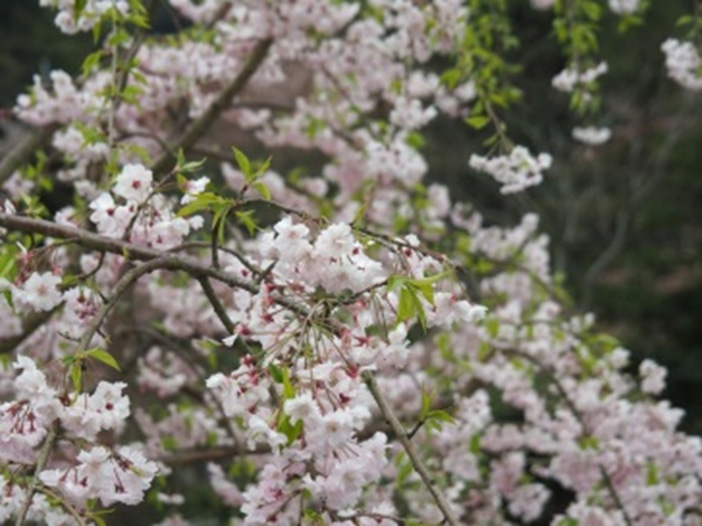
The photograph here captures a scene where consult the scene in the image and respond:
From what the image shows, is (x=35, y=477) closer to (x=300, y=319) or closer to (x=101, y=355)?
(x=101, y=355)

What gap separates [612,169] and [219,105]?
9.05 meters

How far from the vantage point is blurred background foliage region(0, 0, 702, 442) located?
1073cm

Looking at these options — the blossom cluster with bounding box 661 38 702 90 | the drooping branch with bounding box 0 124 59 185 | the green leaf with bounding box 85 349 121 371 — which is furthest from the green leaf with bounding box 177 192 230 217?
the blossom cluster with bounding box 661 38 702 90

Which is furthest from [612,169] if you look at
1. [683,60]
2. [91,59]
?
[91,59]

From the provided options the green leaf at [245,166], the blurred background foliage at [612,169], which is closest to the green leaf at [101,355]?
the green leaf at [245,166]

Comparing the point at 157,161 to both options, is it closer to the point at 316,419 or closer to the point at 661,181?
the point at 316,419

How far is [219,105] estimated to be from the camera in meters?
3.98

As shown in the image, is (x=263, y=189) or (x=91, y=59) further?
(x=91, y=59)

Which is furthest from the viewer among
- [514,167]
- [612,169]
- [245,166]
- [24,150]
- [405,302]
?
[612,169]

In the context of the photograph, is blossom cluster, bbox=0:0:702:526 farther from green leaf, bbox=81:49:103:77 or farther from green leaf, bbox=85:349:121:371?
green leaf, bbox=81:49:103:77

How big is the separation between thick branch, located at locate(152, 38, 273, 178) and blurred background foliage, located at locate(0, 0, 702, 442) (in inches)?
265

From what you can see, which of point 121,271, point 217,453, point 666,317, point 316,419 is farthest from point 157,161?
point 666,317

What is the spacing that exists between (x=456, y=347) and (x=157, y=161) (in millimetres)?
2016

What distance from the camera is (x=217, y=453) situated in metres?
3.77
